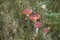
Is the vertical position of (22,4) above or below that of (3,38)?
above

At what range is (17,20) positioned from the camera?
261 centimetres

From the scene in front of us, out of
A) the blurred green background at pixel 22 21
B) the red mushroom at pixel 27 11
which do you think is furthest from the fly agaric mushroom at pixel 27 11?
the blurred green background at pixel 22 21

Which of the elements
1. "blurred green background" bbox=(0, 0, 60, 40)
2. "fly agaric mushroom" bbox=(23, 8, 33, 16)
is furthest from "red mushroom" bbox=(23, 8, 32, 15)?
"blurred green background" bbox=(0, 0, 60, 40)

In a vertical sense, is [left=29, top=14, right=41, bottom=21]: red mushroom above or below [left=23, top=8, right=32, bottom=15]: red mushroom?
below

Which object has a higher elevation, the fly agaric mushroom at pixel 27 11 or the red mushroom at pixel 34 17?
the fly agaric mushroom at pixel 27 11

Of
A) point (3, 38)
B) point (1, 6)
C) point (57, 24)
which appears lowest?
point (3, 38)

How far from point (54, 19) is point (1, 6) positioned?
0.78m

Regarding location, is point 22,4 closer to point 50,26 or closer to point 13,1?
point 13,1

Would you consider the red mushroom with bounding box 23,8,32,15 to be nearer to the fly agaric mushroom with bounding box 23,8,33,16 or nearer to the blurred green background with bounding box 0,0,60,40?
the fly agaric mushroom with bounding box 23,8,33,16

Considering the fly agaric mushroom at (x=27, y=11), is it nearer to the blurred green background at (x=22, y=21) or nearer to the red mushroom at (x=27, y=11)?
the red mushroom at (x=27, y=11)

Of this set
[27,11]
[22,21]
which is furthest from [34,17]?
[22,21]

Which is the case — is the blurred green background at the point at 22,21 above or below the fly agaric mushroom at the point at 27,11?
below

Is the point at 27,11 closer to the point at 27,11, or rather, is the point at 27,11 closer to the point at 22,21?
the point at 27,11

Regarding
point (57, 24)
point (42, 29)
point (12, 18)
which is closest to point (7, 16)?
point (12, 18)
